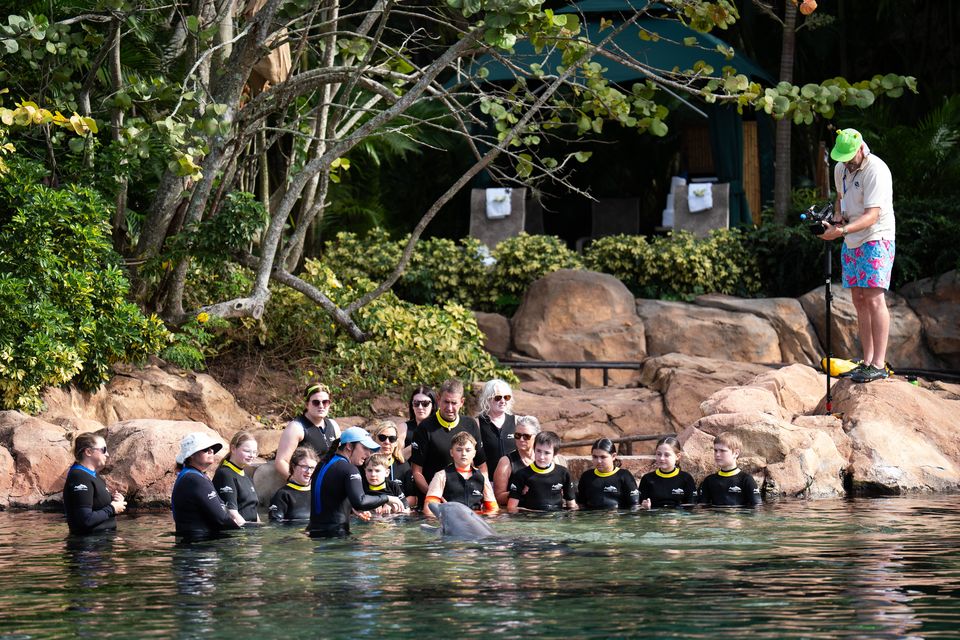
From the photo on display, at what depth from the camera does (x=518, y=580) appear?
6.71 m

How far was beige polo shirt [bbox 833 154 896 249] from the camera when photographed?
11.5m

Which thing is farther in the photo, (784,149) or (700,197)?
(784,149)

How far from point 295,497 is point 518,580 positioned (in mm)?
3502

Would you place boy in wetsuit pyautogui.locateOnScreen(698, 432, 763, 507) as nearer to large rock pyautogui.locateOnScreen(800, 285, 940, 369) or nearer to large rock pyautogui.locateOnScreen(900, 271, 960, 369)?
large rock pyautogui.locateOnScreen(800, 285, 940, 369)

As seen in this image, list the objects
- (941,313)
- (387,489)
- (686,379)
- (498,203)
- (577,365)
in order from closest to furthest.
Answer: (387,489) → (686,379) → (577,365) → (941,313) → (498,203)

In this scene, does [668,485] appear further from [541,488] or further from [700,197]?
[700,197]

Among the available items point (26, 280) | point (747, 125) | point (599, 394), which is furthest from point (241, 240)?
point (747, 125)

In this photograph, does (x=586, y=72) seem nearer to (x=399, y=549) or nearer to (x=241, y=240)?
(x=241, y=240)

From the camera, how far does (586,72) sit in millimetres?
11953

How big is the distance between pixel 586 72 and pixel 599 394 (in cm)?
370

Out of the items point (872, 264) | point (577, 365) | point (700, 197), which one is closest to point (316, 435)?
point (577, 365)

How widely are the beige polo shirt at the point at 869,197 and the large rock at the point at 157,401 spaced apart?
6.05 m

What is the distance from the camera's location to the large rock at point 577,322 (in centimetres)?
1595

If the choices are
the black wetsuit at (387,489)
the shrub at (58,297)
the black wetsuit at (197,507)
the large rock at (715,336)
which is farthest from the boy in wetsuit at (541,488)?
the large rock at (715,336)
